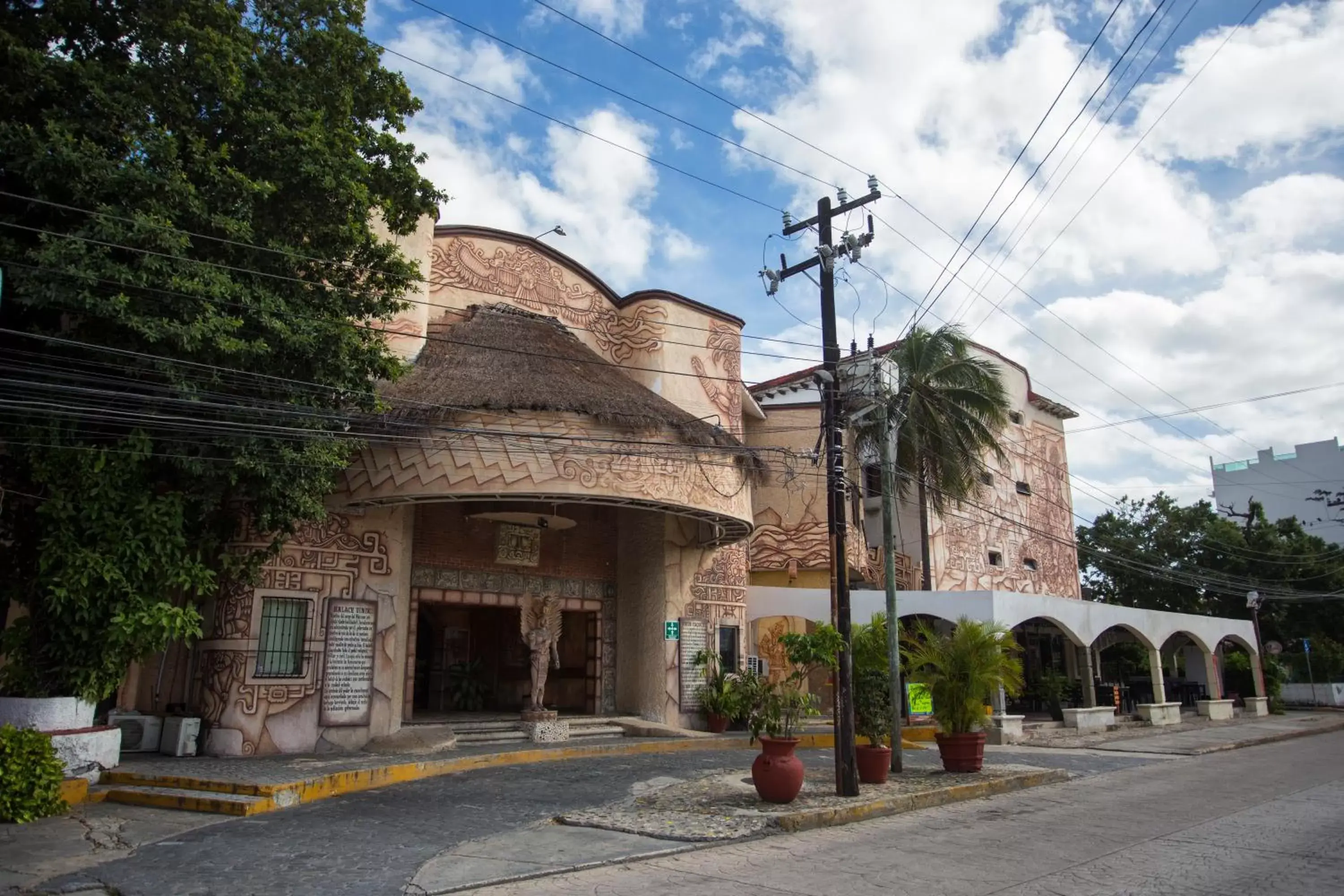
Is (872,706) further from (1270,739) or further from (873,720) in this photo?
(1270,739)

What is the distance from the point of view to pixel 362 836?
944 centimetres

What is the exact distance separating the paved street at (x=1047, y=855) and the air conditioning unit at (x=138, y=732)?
33.7ft

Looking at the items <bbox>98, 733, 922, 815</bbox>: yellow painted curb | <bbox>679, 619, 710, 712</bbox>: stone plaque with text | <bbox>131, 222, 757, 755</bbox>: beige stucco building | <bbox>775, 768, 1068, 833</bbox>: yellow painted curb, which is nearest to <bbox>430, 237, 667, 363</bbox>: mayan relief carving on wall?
<bbox>131, 222, 757, 755</bbox>: beige stucco building

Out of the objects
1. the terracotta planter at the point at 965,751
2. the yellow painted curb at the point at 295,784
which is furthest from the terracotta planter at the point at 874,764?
the yellow painted curb at the point at 295,784

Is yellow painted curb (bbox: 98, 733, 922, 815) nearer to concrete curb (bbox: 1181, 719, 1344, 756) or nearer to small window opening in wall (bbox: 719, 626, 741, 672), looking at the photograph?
small window opening in wall (bbox: 719, 626, 741, 672)

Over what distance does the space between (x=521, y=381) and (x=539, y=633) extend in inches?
205

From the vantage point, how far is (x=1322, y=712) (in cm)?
3444

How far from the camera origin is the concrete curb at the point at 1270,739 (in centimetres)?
1998

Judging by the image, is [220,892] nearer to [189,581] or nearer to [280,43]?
[189,581]

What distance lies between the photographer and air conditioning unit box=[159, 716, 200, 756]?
1461 centimetres

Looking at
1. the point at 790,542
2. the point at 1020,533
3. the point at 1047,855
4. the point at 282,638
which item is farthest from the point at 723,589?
the point at 1020,533

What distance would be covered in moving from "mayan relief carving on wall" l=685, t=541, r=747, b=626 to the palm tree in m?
5.28

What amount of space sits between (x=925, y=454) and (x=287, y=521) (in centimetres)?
1764

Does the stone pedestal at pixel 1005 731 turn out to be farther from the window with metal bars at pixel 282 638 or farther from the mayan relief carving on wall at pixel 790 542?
the window with metal bars at pixel 282 638
